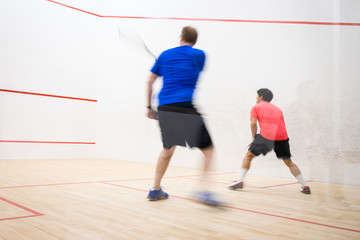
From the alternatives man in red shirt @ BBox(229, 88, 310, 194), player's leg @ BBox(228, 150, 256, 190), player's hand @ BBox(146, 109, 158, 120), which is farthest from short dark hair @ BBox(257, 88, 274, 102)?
player's leg @ BBox(228, 150, 256, 190)

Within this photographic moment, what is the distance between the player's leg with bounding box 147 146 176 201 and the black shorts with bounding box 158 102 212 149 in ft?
0.72

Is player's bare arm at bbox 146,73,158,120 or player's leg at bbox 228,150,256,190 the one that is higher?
player's bare arm at bbox 146,73,158,120

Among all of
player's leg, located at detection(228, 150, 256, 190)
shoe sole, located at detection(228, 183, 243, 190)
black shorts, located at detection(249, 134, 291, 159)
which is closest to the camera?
black shorts, located at detection(249, 134, 291, 159)

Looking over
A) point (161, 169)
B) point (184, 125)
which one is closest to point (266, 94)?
point (184, 125)

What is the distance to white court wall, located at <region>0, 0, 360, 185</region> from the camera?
1.02m

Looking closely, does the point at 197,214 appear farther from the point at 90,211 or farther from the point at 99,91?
the point at 99,91

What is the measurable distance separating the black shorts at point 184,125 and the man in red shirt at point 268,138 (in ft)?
1.20

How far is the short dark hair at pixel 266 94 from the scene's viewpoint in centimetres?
118

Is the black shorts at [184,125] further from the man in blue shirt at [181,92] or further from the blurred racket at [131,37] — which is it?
the blurred racket at [131,37]

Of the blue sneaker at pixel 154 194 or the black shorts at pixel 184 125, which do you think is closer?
the black shorts at pixel 184 125

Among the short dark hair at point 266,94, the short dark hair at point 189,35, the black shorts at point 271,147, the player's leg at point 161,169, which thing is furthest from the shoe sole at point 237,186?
the short dark hair at point 189,35

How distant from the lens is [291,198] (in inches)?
66.1

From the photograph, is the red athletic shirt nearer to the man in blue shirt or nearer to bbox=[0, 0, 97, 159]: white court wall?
the man in blue shirt

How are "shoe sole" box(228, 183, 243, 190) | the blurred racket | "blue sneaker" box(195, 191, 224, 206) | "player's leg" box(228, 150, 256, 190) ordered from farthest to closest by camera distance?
"shoe sole" box(228, 183, 243, 190) < "player's leg" box(228, 150, 256, 190) < "blue sneaker" box(195, 191, 224, 206) < the blurred racket
